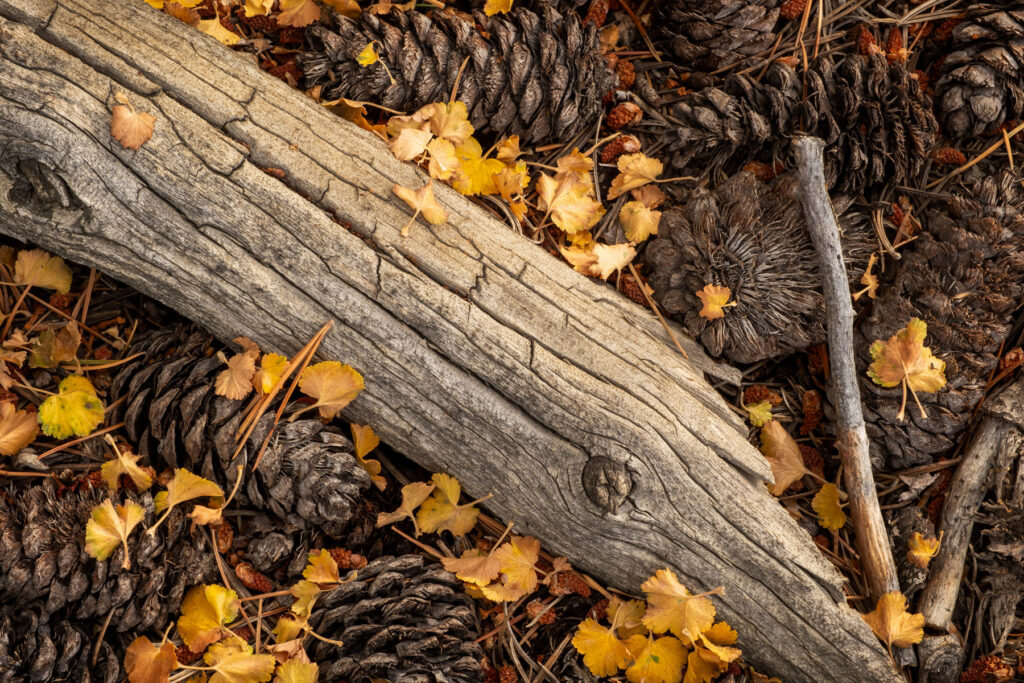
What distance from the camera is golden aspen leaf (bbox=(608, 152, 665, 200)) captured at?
2.32m

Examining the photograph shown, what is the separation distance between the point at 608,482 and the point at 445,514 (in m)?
0.54

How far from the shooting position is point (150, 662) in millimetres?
1854

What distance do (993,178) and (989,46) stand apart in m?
0.44

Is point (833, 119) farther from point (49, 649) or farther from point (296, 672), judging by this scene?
point (49, 649)

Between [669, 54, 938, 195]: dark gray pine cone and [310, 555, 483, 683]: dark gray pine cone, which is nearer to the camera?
[310, 555, 483, 683]: dark gray pine cone

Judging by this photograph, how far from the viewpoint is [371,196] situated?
2055mm

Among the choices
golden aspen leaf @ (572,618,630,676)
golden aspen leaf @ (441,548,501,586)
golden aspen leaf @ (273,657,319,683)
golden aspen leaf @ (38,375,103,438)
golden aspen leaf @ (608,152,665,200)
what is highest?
golden aspen leaf @ (608,152,665,200)

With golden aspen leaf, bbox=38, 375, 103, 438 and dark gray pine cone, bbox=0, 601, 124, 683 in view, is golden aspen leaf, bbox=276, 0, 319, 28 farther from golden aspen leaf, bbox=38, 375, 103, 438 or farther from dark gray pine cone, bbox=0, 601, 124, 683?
dark gray pine cone, bbox=0, 601, 124, 683

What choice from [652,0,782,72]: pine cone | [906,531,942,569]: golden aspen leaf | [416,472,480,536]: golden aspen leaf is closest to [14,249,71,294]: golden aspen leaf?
[416,472,480,536]: golden aspen leaf

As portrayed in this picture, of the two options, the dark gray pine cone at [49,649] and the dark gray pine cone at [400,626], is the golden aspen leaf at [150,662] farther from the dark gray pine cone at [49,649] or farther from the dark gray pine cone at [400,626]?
the dark gray pine cone at [400,626]

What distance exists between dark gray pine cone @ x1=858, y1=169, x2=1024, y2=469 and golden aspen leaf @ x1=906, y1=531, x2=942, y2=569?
26 cm

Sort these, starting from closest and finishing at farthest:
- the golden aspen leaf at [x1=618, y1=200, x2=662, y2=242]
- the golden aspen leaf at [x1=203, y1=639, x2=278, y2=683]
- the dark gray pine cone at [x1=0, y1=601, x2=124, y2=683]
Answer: the dark gray pine cone at [x1=0, y1=601, x2=124, y2=683] < the golden aspen leaf at [x1=203, y1=639, x2=278, y2=683] < the golden aspen leaf at [x1=618, y1=200, x2=662, y2=242]

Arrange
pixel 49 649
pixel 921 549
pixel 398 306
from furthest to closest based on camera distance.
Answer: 1. pixel 921 549
2. pixel 398 306
3. pixel 49 649

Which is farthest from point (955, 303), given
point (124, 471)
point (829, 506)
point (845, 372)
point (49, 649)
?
point (49, 649)
